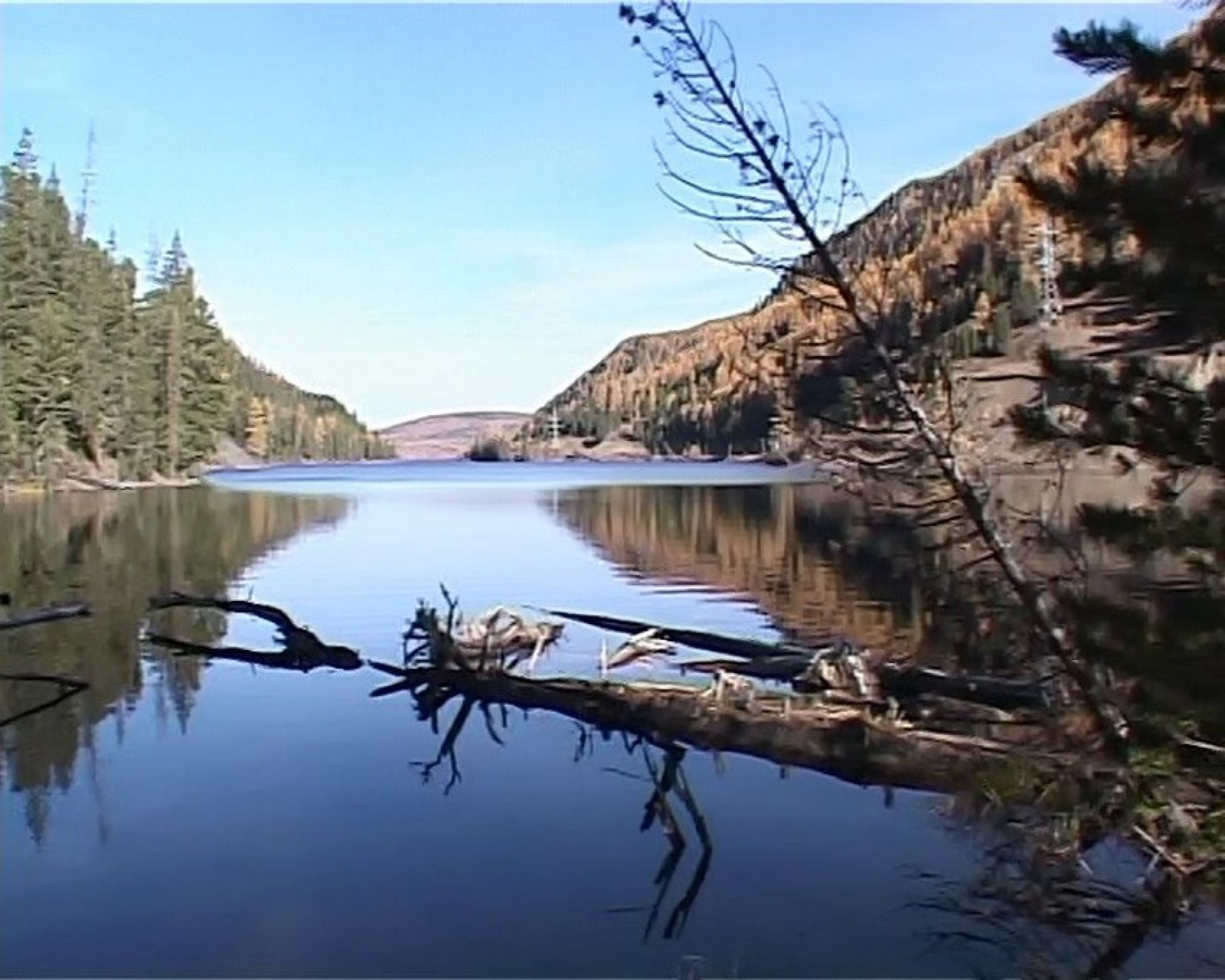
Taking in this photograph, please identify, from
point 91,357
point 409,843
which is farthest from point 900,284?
point 91,357

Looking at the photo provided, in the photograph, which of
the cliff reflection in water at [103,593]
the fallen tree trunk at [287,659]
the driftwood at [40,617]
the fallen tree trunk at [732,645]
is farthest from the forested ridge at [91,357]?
the driftwood at [40,617]

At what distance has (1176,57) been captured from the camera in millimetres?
5570

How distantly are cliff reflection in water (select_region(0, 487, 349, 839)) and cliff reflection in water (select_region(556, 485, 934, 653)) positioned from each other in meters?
8.58

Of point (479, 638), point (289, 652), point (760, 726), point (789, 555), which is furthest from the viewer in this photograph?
point (789, 555)

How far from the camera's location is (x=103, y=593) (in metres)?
25.2

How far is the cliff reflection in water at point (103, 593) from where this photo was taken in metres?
13.8

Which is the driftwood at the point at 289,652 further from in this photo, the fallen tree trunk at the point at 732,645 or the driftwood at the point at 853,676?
the driftwood at the point at 853,676

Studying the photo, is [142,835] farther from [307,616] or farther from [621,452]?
[621,452]

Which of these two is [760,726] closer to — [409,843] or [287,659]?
[409,843]

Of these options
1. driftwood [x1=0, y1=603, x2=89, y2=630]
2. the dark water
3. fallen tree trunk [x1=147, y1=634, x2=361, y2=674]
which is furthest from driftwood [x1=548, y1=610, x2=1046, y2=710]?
driftwood [x1=0, y1=603, x2=89, y2=630]

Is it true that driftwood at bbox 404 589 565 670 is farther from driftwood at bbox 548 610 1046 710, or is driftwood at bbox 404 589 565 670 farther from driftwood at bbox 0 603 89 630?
driftwood at bbox 0 603 89 630

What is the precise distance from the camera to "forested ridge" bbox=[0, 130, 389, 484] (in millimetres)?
62156

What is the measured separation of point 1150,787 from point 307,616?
1903 cm

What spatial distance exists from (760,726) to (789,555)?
2083 centimetres
